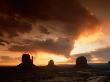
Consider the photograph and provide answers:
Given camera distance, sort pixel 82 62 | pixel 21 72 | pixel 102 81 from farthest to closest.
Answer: pixel 82 62, pixel 21 72, pixel 102 81

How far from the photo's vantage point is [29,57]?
5285 inches

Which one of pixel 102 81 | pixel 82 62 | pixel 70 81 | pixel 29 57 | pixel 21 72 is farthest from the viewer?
pixel 82 62

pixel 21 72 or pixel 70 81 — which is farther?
pixel 21 72

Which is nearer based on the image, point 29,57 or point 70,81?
point 70,81

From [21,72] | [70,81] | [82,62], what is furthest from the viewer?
[82,62]

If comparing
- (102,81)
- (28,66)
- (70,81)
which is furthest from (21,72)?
(102,81)

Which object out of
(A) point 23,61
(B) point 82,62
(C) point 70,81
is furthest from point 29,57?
(C) point 70,81

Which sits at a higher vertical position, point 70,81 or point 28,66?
point 28,66

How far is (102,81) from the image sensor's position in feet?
221

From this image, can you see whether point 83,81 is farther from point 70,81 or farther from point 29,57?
point 29,57

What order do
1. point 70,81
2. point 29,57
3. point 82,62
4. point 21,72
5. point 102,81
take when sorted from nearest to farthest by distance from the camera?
point 102,81
point 70,81
point 21,72
point 29,57
point 82,62

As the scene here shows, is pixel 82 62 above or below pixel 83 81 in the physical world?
above

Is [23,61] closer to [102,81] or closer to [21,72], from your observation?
[21,72]

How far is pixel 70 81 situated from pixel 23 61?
62.0 m
